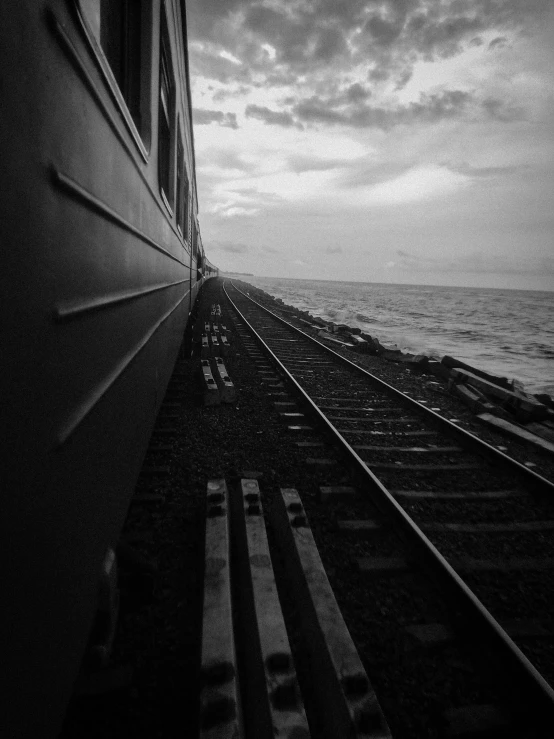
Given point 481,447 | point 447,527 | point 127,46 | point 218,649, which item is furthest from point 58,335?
point 481,447

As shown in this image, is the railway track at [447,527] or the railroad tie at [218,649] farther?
the railway track at [447,527]

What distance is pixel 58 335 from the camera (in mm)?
1080

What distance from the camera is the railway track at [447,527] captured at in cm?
201

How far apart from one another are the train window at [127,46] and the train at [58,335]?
A: 0.18 meters

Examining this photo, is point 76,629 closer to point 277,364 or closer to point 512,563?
A: point 512,563

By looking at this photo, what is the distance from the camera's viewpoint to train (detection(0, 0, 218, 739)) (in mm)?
842

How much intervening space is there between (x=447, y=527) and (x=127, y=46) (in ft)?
12.8

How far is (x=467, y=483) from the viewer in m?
3.76

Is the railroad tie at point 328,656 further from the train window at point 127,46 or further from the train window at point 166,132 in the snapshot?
the train window at point 166,132

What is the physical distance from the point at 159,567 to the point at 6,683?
5.29ft

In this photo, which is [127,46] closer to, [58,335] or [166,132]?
[166,132]

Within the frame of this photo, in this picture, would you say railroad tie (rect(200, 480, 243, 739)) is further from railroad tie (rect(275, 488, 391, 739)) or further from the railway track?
the railway track

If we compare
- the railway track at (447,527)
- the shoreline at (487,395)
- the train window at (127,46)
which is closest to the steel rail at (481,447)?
the railway track at (447,527)

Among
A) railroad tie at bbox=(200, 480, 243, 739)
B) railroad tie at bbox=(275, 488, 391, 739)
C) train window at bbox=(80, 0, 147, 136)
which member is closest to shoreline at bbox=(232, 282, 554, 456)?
railroad tie at bbox=(275, 488, 391, 739)
